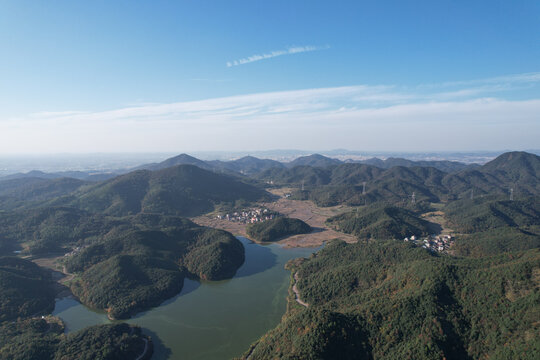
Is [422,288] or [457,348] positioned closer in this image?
[457,348]

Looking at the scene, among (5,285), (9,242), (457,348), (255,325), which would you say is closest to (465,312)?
(457,348)

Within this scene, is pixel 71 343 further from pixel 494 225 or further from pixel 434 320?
pixel 494 225

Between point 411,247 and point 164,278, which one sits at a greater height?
point 411,247

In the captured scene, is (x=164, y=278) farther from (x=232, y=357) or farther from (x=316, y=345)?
(x=316, y=345)

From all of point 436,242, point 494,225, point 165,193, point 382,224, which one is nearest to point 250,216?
point 165,193

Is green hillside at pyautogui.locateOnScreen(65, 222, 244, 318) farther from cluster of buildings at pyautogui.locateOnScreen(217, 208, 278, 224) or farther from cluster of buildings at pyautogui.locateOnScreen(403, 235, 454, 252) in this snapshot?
cluster of buildings at pyautogui.locateOnScreen(403, 235, 454, 252)

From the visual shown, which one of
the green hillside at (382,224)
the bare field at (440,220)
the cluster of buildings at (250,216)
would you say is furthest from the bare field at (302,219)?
the bare field at (440,220)
